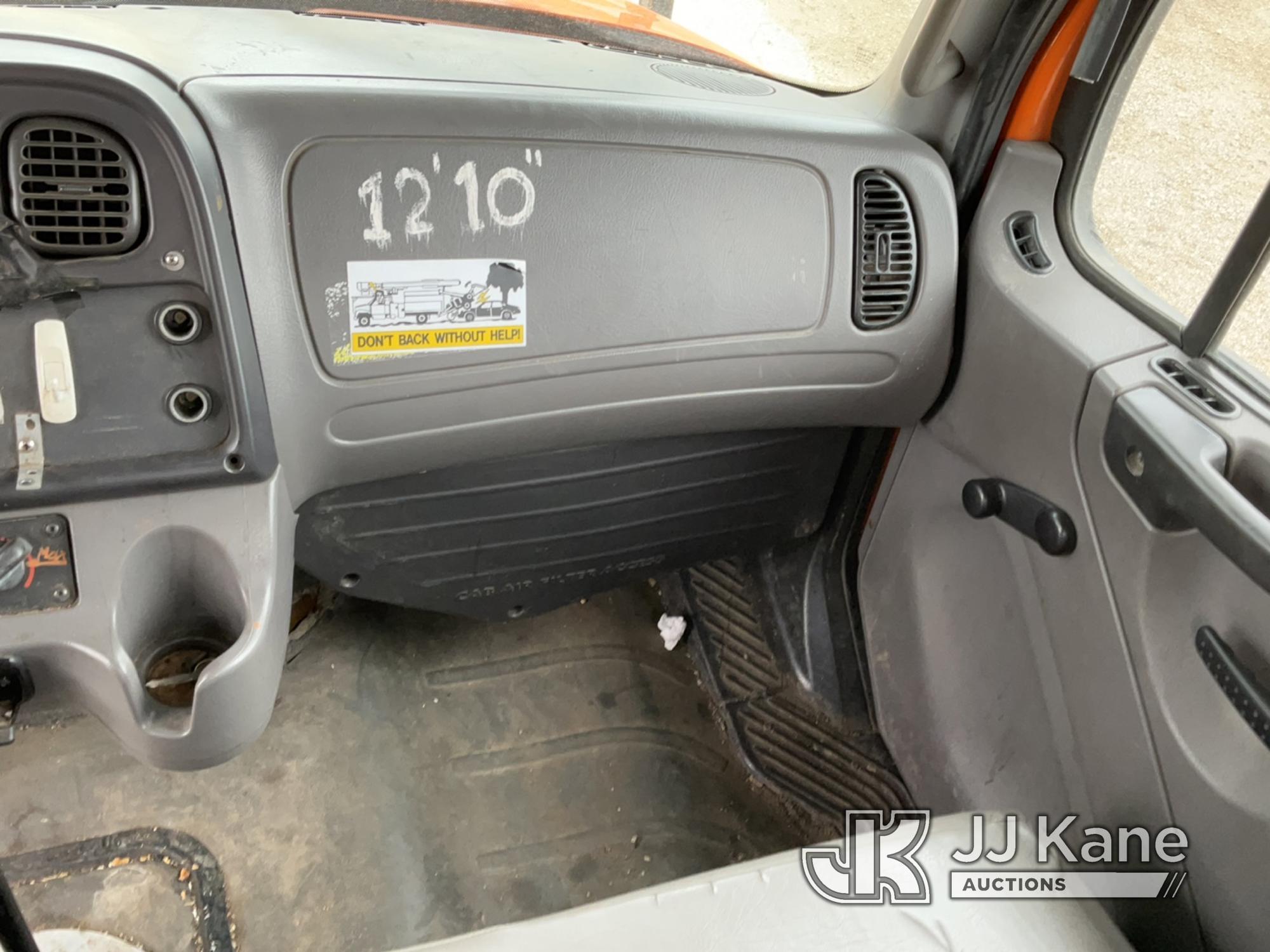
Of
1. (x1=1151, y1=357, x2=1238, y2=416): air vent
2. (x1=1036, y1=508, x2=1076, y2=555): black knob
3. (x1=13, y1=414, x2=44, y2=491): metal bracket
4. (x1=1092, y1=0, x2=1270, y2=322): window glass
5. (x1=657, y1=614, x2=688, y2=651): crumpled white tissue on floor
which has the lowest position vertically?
(x1=657, y1=614, x2=688, y2=651): crumpled white tissue on floor

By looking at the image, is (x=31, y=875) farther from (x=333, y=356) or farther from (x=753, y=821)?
(x=753, y=821)

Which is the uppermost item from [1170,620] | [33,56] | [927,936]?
[33,56]

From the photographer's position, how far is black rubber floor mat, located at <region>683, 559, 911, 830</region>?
1.70 meters

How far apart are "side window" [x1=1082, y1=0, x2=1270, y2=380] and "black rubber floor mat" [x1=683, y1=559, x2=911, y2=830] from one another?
35.3 inches

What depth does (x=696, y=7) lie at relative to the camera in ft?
6.21

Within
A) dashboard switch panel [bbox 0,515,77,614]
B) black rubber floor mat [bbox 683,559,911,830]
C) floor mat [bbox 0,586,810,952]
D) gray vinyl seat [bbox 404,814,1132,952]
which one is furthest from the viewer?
black rubber floor mat [bbox 683,559,911,830]

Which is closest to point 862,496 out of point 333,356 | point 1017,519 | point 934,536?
point 934,536

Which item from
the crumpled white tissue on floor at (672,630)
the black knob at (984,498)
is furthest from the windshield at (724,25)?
the crumpled white tissue on floor at (672,630)

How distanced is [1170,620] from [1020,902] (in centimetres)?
39

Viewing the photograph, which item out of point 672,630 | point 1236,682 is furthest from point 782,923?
point 672,630

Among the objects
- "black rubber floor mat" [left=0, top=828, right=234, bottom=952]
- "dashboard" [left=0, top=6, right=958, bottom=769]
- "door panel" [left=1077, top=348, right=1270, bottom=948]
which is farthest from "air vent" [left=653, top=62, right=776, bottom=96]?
"black rubber floor mat" [left=0, top=828, right=234, bottom=952]

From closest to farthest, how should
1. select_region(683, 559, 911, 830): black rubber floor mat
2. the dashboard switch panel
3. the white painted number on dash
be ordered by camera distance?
the dashboard switch panel, the white painted number on dash, select_region(683, 559, 911, 830): black rubber floor mat

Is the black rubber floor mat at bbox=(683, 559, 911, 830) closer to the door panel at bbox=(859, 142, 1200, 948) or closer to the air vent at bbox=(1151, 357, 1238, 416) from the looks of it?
the door panel at bbox=(859, 142, 1200, 948)

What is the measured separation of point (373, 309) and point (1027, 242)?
942mm
